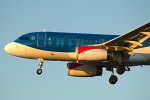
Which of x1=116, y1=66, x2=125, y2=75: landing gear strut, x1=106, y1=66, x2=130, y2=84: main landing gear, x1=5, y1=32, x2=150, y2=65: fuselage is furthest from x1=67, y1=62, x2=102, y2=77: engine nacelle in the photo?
x1=116, y1=66, x2=125, y2=75: landing gear strut

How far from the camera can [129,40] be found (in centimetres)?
3556

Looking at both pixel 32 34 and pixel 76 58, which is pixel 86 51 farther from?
pixel 32 34

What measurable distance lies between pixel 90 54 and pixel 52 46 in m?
4.70

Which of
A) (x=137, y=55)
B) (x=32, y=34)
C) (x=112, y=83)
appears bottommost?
(x=112, y=83)

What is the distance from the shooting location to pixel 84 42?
39062 mm

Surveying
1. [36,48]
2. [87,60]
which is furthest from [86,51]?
[36,48]

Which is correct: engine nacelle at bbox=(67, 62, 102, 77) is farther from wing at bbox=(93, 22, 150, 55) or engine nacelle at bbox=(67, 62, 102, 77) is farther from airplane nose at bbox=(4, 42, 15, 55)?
airplane nose at bbox=(4, 42, 15, 55)

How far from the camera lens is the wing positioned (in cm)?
3371

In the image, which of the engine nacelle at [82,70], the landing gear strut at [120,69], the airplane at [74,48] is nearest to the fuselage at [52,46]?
the airplane at [74,48]

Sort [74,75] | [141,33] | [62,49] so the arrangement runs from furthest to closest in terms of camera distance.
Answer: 1. [74,75]
2. [62,49]
3. [141,33]

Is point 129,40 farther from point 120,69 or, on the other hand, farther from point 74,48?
point 74,48

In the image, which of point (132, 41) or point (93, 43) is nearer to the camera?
point (132, 41)

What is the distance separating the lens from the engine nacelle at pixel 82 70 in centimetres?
4197

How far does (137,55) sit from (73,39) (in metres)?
6.68
